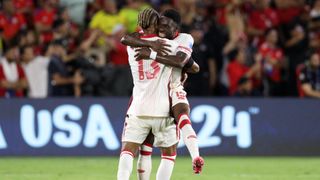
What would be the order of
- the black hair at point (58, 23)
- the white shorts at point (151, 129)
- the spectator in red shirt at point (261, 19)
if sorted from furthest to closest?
the spectator in red shirt at point (261, 19), the black hair at point (58, 23), the white shorts at point (151, 129)

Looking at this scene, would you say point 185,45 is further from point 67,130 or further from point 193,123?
point 67,130

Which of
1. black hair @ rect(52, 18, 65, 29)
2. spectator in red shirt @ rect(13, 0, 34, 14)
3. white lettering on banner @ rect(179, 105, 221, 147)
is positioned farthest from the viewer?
spectator in red shirt @ rect(13, 0, 34, 14)

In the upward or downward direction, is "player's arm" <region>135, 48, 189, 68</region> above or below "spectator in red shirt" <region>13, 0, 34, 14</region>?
below

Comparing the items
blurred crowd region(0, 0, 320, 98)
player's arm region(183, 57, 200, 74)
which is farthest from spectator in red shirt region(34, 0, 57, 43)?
player's arm region(183, 57, 200, 74)

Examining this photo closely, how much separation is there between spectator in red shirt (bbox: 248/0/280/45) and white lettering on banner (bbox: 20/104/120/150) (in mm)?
4400

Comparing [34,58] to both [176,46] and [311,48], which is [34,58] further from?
[176,46]

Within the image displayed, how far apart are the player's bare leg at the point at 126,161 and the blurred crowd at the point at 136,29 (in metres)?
7.53

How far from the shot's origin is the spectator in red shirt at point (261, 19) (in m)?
18.6

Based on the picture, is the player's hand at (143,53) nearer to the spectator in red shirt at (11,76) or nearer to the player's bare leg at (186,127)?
the player's bare leg at (186,127)

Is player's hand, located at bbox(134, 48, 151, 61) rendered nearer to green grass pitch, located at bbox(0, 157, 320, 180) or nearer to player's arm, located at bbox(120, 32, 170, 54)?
player's arm, located at bbox(120, 32, 170, 54)

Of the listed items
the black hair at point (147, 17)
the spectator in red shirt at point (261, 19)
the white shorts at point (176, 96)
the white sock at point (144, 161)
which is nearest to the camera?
the black hair at point (147, 17)

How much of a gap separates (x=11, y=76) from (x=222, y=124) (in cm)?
424

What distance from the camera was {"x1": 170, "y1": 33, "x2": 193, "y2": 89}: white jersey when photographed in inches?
378

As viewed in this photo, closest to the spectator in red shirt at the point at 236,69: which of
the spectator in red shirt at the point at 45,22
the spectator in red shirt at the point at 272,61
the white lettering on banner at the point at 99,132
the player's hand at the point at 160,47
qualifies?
the spectator in red shirt at the point at 272,61
